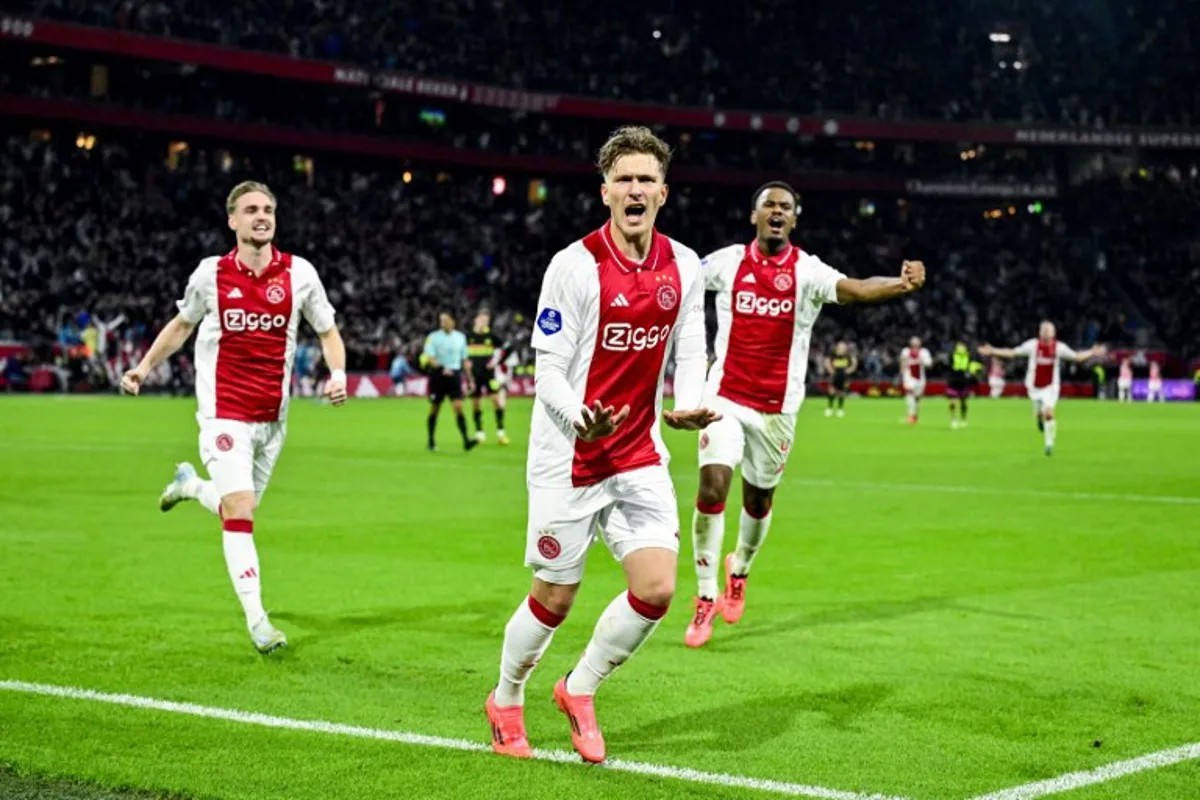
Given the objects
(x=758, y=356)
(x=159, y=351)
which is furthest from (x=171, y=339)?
(x=758, y=356)

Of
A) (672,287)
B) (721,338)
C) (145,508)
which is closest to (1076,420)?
(145,508)

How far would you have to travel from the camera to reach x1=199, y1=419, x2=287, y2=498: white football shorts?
9.52 metres

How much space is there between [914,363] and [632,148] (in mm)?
36389

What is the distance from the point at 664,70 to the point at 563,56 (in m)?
5.39

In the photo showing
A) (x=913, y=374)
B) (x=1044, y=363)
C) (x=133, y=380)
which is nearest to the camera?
(x=133, y=380)

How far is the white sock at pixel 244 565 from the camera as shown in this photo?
29.9 ft

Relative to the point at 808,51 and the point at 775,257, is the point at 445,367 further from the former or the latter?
the point at 808,51

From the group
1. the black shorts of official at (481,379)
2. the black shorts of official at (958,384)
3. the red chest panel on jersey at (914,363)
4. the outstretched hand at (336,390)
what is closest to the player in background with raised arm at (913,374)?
the red chest panel on jersey at (914,363)

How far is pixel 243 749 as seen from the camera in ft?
22.0

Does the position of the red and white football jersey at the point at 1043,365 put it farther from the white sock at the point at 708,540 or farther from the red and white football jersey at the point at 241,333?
the red and white football jersey at the point at 241,333

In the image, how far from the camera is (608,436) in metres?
6.52

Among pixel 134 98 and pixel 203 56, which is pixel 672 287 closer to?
pixel 203 56

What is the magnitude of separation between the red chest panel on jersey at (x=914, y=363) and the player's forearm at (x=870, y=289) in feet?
105

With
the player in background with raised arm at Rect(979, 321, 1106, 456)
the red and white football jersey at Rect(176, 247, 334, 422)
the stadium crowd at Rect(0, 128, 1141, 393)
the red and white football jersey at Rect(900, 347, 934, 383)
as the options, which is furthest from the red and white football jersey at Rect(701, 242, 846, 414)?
the stadium crowd at Rect(0, 128, 1141, 393)
